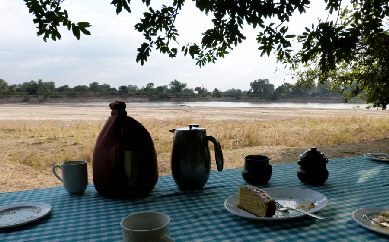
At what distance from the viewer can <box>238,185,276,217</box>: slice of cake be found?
809 mm

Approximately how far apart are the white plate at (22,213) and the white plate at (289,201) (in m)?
0.54

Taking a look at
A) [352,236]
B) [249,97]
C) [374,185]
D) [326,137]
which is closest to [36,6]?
[352,236]

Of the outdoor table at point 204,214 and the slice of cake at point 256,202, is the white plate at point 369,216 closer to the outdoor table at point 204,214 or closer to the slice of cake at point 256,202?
the outdoor table at point 204,214

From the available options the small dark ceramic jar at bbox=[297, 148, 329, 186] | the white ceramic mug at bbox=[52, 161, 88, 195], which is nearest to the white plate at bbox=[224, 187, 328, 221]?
the small dark ceramic jar at bbox=[297, 148, 329, 186]

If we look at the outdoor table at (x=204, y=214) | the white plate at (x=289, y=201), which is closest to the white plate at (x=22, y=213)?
the outdoor table at (x=204, y=214)

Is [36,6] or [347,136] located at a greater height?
[36,6]

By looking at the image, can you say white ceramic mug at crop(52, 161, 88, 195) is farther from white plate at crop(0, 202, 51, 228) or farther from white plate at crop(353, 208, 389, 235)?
white plate at crop(353, 208, 389, 235)

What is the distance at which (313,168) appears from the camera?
3.72ft

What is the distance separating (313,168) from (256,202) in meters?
0.42

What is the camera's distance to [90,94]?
29.6 meters

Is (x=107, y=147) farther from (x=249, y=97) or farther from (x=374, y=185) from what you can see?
(x=249, y=97)

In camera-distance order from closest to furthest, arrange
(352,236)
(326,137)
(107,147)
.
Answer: (352,236) < (107,147) < (326,137)

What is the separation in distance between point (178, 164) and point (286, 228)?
43 centimetres

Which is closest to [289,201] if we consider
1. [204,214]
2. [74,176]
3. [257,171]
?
[257,171]
